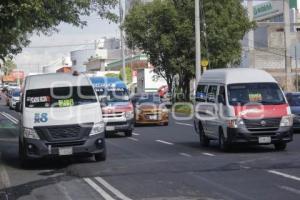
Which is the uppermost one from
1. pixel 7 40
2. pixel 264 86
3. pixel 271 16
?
pixel 271 16

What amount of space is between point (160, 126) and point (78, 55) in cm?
12498

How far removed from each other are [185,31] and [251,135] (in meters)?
28.7

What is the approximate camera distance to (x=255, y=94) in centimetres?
1859

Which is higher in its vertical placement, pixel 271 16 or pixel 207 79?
pixel 271 16

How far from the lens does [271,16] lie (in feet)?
296

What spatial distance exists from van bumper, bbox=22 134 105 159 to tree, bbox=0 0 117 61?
2749 millimetres

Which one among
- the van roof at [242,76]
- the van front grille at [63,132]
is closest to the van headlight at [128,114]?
the van roof at [242,76]

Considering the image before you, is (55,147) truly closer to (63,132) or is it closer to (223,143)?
(63,132)

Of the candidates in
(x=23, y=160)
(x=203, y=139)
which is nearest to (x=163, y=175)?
(x=23, y=160)

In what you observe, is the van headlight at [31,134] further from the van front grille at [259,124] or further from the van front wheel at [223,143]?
the van front grille at [259,124]

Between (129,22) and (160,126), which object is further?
(129,22)

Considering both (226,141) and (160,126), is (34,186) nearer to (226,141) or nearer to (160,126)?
(226,141)

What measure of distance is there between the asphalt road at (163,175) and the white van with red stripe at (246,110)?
44cm

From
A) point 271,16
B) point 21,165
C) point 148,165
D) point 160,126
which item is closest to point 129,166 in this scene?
point 148,165
